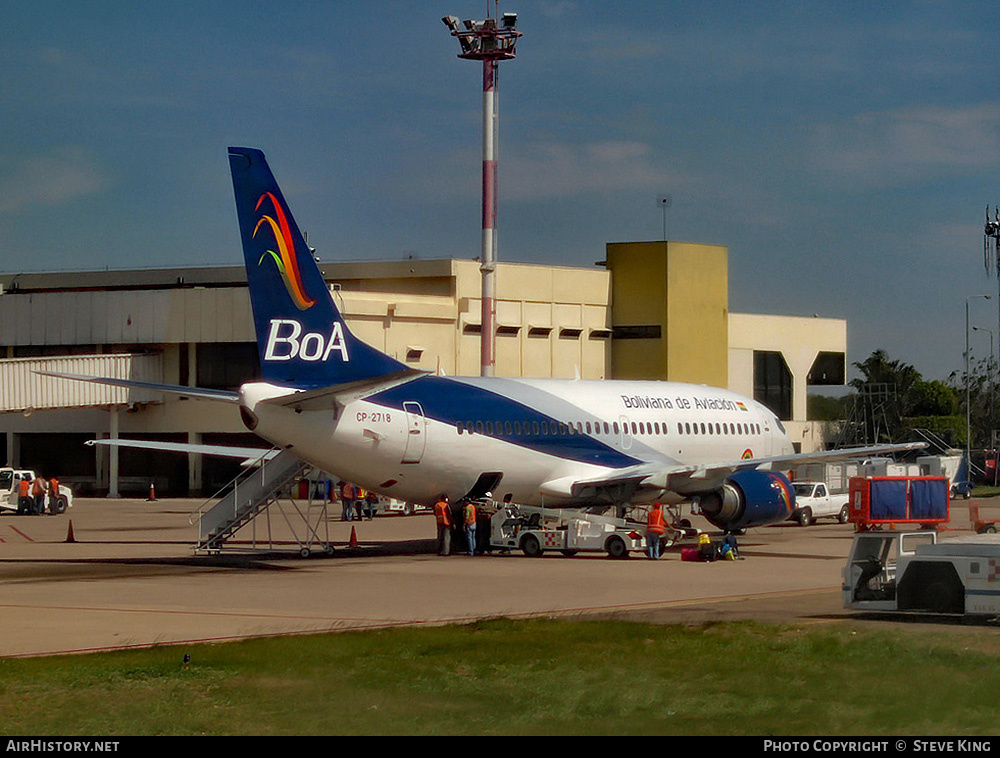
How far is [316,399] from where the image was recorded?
30969mm

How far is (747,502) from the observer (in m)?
37.1

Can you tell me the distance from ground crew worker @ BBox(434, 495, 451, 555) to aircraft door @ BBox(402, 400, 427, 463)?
1695mm

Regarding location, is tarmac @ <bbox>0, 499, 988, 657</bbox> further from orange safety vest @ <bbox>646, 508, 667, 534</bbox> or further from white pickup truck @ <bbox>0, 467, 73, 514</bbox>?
white pickup truck @ <bbox>0, 467, 73, 514</bbox>

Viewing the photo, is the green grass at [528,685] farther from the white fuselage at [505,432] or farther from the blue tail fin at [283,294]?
the blue tail fin at [283,294]

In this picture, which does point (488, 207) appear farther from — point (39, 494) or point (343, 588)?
point (343, 588)

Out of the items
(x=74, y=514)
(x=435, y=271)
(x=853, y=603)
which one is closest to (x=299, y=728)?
(x=853, y=603)

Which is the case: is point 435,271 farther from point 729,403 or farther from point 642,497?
point 642,497

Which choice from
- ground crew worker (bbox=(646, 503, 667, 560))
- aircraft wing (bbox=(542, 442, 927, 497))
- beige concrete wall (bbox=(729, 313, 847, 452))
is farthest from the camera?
beige concrete wall (bbox=(729, 313, 847, 452))

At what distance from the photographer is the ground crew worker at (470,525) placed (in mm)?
35062

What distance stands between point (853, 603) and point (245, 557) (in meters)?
17.5

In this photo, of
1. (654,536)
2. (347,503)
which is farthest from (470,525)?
(347,503)

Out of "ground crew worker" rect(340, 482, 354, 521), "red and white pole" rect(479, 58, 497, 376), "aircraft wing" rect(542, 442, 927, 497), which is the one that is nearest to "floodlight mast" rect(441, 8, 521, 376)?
"red and white pole" rect(479, 58, 497, 376)

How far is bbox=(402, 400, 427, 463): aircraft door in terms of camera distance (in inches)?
1318

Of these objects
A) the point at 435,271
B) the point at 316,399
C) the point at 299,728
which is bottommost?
the point at 299,728
